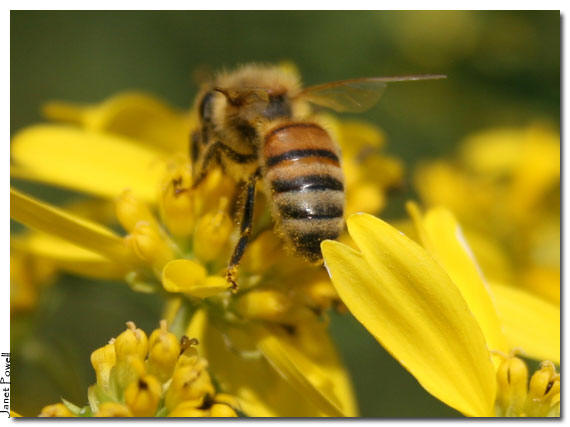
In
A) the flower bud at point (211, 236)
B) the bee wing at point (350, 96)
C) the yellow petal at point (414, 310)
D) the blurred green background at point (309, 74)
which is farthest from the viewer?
the blurred green background at point (309, 74)

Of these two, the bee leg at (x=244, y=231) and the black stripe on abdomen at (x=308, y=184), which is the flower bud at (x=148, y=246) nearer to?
the bee leg at (x=244, y=231)

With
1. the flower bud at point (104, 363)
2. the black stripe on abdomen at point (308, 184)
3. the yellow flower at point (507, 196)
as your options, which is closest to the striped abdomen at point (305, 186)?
the black stripe on abdomen at point (308, 184)

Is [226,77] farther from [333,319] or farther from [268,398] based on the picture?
[333,319]

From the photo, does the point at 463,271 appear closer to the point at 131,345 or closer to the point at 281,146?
the point at 281,146

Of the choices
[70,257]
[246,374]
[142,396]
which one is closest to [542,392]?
[246,374]

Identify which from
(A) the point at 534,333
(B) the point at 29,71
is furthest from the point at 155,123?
(A) the point at 534,333

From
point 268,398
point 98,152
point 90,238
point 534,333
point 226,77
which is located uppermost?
point 226,77
